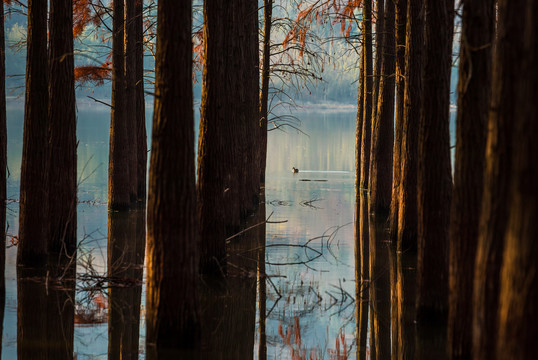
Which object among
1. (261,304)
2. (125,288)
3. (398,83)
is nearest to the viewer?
(261,304)

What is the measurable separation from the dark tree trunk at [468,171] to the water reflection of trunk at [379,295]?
1.09 meters

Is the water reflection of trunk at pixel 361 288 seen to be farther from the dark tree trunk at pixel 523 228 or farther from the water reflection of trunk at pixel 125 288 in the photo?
the dark tree trunk at pixel 523 228

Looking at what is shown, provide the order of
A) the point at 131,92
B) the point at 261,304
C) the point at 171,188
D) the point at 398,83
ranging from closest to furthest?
the point at 171,188, the point at 261,304, the point at 398,83, the point at 131,92

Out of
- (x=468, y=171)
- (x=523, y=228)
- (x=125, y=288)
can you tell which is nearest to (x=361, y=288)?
(x=125, y=288)

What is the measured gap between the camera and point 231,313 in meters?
8.77

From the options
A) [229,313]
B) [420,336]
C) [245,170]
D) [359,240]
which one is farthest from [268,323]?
[245,170]

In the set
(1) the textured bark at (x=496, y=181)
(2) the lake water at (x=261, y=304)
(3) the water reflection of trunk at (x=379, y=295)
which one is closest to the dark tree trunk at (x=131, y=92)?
(2) the lake water at (x=261, y=304)

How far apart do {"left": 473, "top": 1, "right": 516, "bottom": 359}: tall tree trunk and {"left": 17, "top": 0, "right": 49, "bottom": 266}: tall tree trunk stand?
22.1 ft

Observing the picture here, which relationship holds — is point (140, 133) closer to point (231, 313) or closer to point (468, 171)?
point (231, 313)

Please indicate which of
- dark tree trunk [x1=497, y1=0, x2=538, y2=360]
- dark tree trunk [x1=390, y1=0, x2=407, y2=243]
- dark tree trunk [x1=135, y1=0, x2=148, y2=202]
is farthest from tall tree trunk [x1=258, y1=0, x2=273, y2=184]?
dark tree trunk [x1=497, y1=0, x2=538, y2=360]

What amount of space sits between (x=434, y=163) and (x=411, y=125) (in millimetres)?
3640

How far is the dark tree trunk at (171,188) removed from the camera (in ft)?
22.8

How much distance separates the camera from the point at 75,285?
9.83 metres

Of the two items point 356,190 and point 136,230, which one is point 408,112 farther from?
point 356,190
